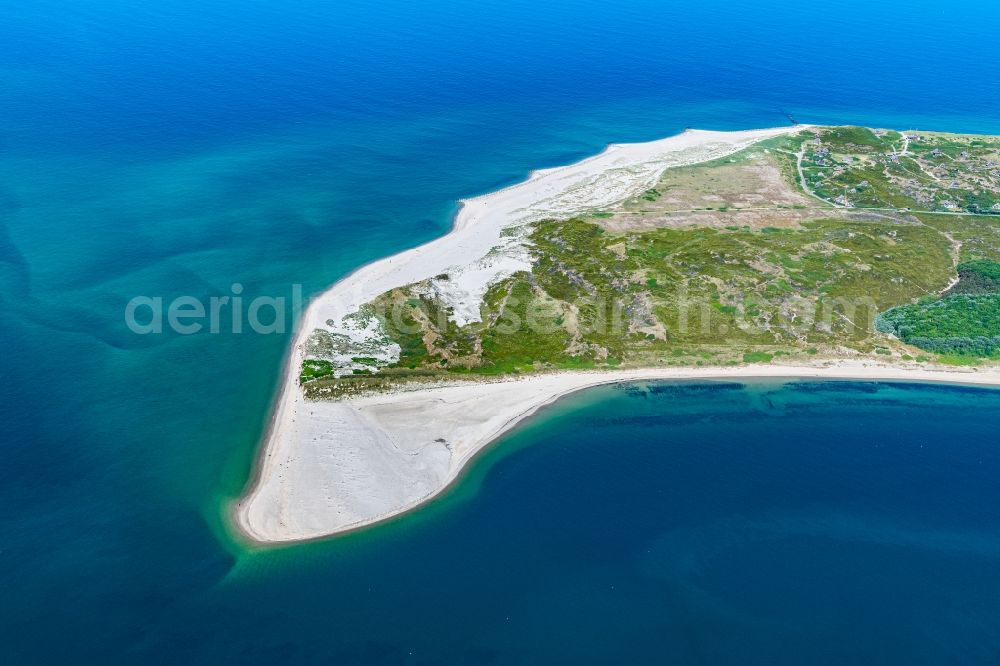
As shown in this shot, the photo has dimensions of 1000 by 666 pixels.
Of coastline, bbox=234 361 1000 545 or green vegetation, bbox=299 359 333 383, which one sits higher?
green vegetation, bbox=299 359 333 383

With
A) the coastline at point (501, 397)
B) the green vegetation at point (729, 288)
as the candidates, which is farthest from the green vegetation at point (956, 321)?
the coastline at point (501, 397)

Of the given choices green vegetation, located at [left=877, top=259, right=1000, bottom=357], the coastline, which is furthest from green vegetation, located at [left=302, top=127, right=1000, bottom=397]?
the coastline

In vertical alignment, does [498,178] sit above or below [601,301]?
above

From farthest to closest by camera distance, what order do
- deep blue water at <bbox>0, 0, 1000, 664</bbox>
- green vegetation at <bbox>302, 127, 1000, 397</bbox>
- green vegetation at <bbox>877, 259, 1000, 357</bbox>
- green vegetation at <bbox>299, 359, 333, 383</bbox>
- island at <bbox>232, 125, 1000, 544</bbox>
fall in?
green vegetation at <bbox>877, 259, 1000, 357</bbox> < green vegetation at <bbox>302, 127, 1000, 397</bbox> < green vegetation at <bbox>299, 359, 333, 383</bbox> < island at <bbox>232, 125, 1000, 544</bbox> < deep blue water at <bbox>0, 0, 1000, 664</bbox>

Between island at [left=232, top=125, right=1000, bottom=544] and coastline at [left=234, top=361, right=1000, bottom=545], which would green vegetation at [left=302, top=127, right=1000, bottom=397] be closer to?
island at [left=232, top=125, right=1000, bottom=544]

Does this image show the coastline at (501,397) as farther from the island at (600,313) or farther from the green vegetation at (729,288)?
the green vegetation at (729,288)

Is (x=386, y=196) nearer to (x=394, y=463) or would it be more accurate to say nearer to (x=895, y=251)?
(x=394, y=463)

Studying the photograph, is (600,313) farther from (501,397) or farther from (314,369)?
(314,369)

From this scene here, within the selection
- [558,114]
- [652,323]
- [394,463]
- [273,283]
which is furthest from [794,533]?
[558,114]
